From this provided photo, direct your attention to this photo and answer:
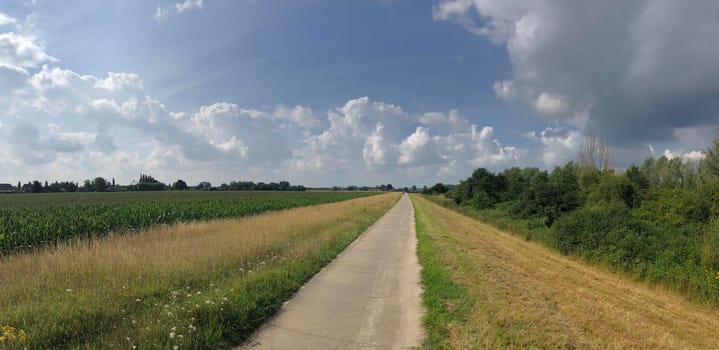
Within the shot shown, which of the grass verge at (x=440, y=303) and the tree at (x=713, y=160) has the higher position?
the tree at (x=713, y=160)

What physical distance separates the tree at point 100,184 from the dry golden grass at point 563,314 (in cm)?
14441

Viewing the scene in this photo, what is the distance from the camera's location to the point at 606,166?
47031mm

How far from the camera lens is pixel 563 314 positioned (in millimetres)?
6309

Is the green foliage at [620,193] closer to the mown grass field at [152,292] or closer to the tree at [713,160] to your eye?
the tree at [713,160]

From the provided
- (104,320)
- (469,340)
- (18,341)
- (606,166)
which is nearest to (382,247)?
(469,340)

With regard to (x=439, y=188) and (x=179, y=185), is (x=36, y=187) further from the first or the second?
(x=439, y=188)

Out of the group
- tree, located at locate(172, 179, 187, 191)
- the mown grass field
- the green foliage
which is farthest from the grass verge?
tree, located at locate(172, 179, 187, 191)

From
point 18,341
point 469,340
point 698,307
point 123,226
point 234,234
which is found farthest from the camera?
point 123,226

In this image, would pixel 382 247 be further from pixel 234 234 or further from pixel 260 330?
pixel 260 330

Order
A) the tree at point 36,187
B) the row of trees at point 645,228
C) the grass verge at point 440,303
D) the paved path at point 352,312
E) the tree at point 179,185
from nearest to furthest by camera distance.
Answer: the paved path at point 352,312 < the grass verge at point 440,303 < the row of trees at point 645,228 < the tree at point 36,187 < the tree at point 179,185

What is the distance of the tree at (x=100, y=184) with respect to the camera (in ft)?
380

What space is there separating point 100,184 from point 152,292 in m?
145

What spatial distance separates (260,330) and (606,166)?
188ft

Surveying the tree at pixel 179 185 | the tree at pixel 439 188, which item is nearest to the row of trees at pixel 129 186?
the tree at pixel 179 185
